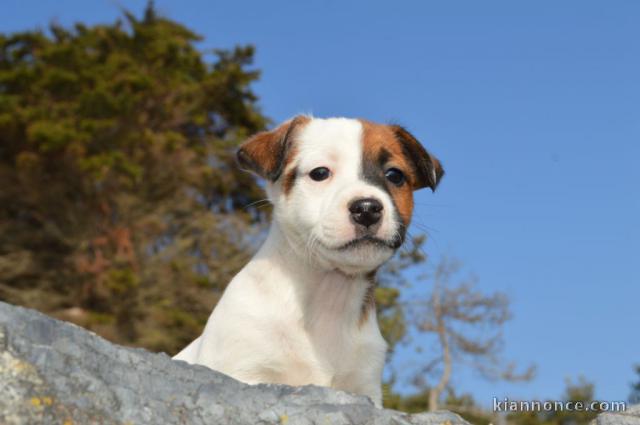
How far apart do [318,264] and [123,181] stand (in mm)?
24264

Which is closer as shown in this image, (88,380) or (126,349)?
(88,380)

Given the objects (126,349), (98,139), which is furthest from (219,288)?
(126,349)

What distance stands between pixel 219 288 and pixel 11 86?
12.1m

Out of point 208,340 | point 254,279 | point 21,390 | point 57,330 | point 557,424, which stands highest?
point 557,424

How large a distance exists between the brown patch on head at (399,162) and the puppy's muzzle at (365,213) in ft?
1.13

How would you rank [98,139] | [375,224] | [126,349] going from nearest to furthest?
[126,349] → [375,224] → [98,139]

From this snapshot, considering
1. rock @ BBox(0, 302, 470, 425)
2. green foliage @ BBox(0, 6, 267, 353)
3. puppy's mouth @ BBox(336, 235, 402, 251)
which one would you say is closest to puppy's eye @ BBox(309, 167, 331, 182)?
puppy's mouth @ BBox(336, 235, 402, 251)

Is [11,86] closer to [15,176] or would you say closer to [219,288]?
[15,176]

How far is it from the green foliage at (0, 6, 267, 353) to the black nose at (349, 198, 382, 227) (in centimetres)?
2234

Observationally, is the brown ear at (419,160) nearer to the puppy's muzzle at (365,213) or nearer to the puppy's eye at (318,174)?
the puppy's eye at (318,174)

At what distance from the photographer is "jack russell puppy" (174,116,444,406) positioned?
5.33 m

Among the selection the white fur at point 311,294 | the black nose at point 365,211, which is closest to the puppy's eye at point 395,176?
the white fur at point 311,294

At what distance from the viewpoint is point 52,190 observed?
3127 centimetres

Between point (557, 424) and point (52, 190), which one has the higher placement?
point (52, 190)
